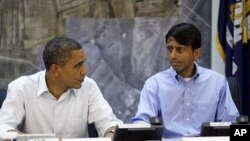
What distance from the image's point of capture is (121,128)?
1870 millimetres

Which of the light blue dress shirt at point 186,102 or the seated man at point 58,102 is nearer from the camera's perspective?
the seated man at point 58,102

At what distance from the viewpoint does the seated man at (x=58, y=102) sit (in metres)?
2.63

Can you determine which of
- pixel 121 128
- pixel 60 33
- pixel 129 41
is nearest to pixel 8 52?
pixel 60 33

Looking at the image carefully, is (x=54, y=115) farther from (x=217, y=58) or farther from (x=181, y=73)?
(x=217, y=58)

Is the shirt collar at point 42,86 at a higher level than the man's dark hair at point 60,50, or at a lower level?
lower

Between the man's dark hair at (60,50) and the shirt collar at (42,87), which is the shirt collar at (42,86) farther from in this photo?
the man's dark hair at (60,50)

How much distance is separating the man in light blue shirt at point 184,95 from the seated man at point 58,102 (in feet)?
0.91

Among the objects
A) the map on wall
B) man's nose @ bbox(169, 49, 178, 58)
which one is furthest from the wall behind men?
man's nose @ bbox(169, 49, 178, 58)

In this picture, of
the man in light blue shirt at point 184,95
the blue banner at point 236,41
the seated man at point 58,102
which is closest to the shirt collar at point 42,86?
the seated man at point 58,102

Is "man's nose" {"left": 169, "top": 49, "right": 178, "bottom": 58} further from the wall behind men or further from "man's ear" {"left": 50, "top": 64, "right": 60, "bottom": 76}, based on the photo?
the wall behind men

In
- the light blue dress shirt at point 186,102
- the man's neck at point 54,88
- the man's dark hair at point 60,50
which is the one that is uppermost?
the man's dark hair at point 60,50

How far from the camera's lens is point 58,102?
2713mm

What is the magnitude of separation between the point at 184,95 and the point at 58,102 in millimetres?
755

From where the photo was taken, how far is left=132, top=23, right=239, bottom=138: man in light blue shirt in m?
2.90
